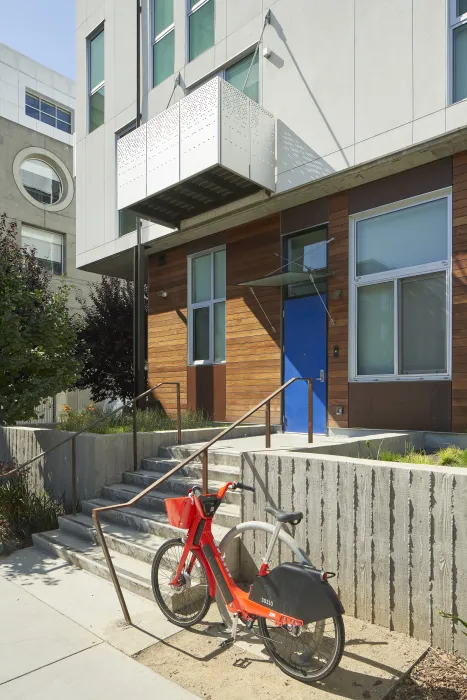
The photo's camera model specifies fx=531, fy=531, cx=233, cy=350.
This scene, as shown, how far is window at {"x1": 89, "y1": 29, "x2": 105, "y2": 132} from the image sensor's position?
521 inches

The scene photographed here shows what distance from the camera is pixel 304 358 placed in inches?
350

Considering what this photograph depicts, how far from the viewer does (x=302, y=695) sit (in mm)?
3186

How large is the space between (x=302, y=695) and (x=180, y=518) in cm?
143

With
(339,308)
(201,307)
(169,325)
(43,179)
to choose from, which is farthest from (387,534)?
(43,179)

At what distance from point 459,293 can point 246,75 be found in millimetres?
5587

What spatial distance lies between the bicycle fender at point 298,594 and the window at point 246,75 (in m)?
8.19

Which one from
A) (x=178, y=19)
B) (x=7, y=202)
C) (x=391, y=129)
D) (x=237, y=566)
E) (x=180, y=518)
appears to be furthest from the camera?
(x=7, y=202)

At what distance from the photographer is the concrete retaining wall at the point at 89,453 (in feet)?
23.0

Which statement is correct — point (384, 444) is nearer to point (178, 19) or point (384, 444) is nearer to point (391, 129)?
point (391, 129)

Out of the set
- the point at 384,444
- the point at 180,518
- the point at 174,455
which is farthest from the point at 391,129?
the point at 180,518

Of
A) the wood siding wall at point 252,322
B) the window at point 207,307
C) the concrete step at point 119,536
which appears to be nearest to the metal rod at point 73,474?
the concrete step at point 119,536

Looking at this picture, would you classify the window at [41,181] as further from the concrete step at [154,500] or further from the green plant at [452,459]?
the green plant at [452,459]

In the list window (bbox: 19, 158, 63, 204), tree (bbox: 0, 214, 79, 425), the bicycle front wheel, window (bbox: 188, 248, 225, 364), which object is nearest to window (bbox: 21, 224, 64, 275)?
window (bbox: 19, 158, 63, 204)

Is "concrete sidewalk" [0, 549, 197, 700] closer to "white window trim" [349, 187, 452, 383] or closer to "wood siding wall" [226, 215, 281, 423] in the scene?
"white window trim" [349, 187, 452, 383]
